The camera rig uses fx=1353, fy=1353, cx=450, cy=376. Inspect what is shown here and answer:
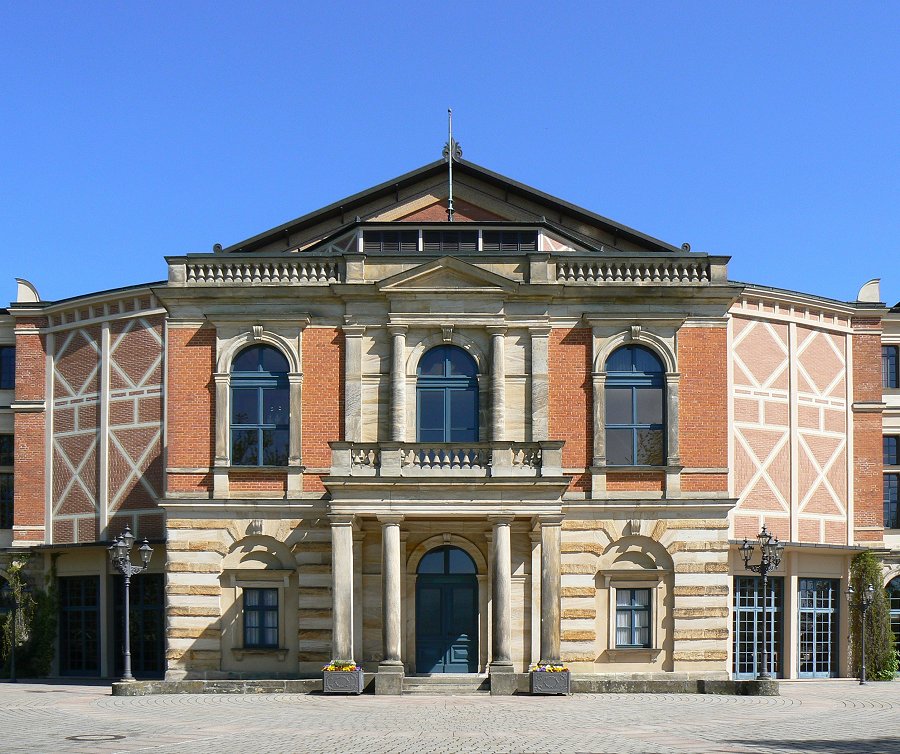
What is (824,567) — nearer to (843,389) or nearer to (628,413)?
(843,389)

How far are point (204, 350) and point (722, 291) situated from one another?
40.4 ft

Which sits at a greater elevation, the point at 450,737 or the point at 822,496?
the point at 822,496

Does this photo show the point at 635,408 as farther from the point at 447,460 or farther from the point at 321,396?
the point at 321,396

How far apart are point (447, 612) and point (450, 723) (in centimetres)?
854

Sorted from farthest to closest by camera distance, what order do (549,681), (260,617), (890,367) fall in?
(890,367)
(260,617)
(549,681)

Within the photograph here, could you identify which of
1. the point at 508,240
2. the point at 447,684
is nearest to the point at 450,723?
the point at 447,684

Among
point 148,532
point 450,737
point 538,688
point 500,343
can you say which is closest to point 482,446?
point 500,343

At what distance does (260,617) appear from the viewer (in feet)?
103

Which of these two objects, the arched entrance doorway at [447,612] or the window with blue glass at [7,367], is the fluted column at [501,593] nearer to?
the arched entrance doorway at [447,612]

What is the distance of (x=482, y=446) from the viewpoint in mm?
29766

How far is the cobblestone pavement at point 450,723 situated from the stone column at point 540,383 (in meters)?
6.21

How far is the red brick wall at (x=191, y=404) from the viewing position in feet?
104

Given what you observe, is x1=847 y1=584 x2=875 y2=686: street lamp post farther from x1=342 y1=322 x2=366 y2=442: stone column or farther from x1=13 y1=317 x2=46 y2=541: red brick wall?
x1=13 y1=317 x2=46 y2=541: red brick wall

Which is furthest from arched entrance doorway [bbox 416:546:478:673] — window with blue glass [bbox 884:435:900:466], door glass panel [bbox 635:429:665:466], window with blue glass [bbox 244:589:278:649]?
window with blue glass [bbox 884:435:900:466]
